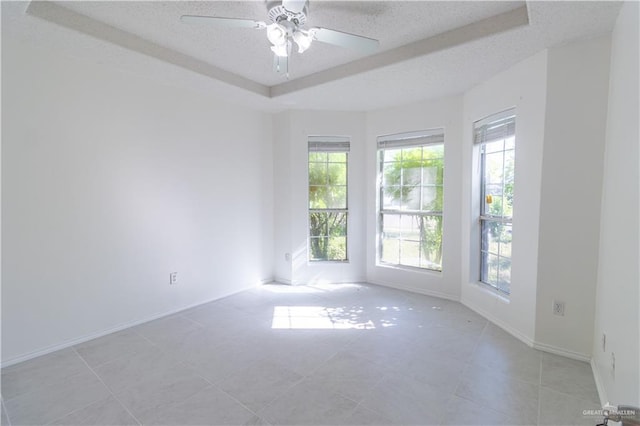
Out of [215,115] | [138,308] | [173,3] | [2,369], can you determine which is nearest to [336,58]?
[173,3]

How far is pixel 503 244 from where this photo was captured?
3055mm

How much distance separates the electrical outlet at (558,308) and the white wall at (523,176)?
136 millimetres

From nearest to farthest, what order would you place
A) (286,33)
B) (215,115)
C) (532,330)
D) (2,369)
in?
(286,33) < (2,369) < (532,330) < (215,115)

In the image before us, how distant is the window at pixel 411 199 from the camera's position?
385cm

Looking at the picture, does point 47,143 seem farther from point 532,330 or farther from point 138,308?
point 532,330

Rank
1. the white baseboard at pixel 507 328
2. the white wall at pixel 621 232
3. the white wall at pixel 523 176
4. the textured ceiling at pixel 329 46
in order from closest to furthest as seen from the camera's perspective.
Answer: the white wall at pixel 621 232
the textured ceiling at pixel 329 46
the white wall at pixel 523 176
the white baseboard at pixel 507 328

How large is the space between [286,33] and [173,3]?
844mm

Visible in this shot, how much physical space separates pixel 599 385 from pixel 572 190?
132 centimetres

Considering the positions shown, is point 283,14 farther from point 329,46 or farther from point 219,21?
point 329,46

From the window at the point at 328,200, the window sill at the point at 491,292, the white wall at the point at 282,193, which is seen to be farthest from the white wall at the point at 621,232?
the white wall at the point at 282,193

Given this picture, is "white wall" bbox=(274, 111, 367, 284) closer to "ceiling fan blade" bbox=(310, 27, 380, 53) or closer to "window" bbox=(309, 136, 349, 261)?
"window" bbox=(309, 136, 349, 261)

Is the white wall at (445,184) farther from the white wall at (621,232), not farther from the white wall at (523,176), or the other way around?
the white wall at (621,232)

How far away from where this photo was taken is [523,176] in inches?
105

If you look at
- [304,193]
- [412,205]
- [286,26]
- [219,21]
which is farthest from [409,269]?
A: [219,21]
